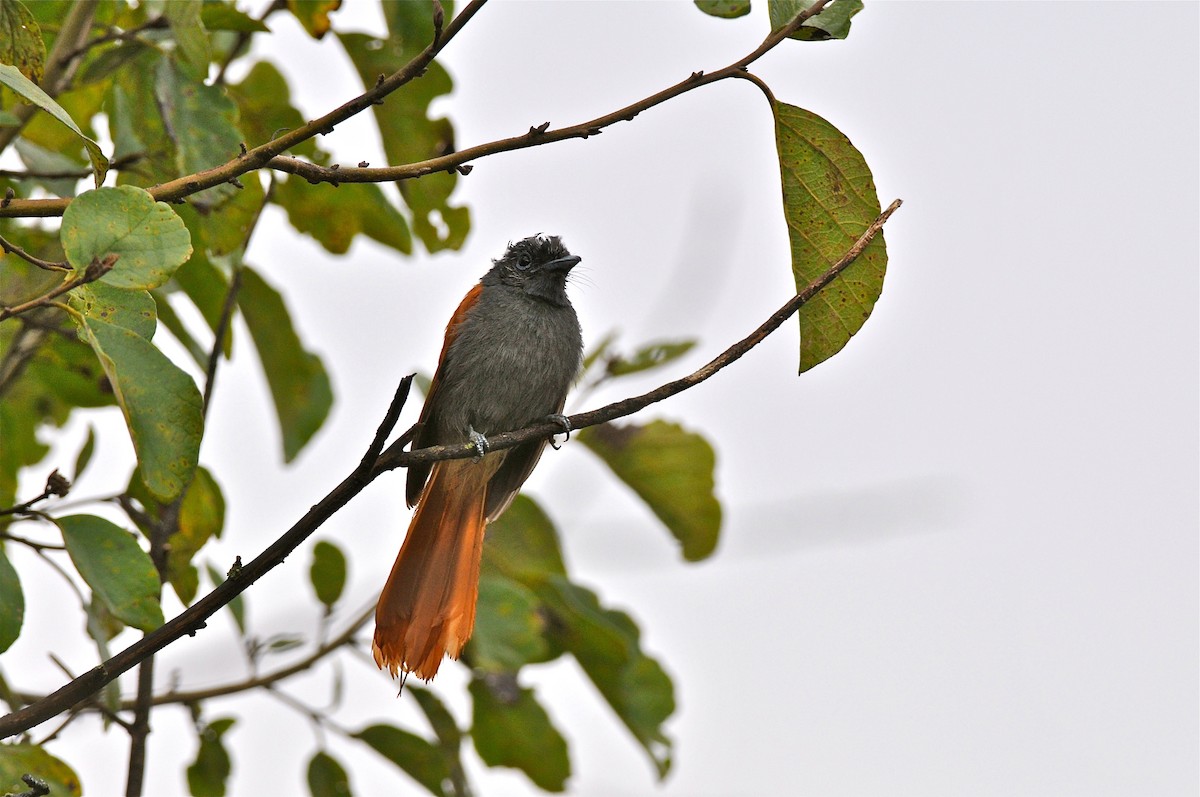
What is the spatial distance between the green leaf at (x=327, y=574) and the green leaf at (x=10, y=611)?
127 centimetres

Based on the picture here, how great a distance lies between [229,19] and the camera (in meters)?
2.96

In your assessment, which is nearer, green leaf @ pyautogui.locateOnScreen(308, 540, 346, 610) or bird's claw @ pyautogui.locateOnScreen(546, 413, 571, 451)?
bird's claw @ pyautogui.locateOnScreen(546, 413, 571, 451)

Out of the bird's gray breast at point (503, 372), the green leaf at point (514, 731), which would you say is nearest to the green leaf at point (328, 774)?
the green leaf at point (514, 731)

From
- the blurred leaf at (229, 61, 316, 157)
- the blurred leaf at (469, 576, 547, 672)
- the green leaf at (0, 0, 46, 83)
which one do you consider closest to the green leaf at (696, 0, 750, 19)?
the green leaf at (0, 0, 46, 83)

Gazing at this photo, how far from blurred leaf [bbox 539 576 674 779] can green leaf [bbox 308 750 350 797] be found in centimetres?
68

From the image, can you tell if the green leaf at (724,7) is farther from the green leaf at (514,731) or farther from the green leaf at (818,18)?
the green leaf at (514,731)

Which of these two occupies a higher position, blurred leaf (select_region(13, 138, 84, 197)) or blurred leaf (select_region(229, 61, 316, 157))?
blurred leaf (select_region(229, 61, 316, 157))

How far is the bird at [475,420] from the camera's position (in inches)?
124

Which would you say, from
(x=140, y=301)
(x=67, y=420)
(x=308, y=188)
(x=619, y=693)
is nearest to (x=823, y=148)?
(x=140, y=301)

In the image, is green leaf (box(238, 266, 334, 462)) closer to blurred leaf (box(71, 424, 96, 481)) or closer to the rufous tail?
the rufous tail

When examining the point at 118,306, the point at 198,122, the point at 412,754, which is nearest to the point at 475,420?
the point at 412,754

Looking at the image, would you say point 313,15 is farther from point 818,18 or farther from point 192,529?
point 818,18

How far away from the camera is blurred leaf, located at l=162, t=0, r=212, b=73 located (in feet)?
8.54

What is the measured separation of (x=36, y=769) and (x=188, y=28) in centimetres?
146
